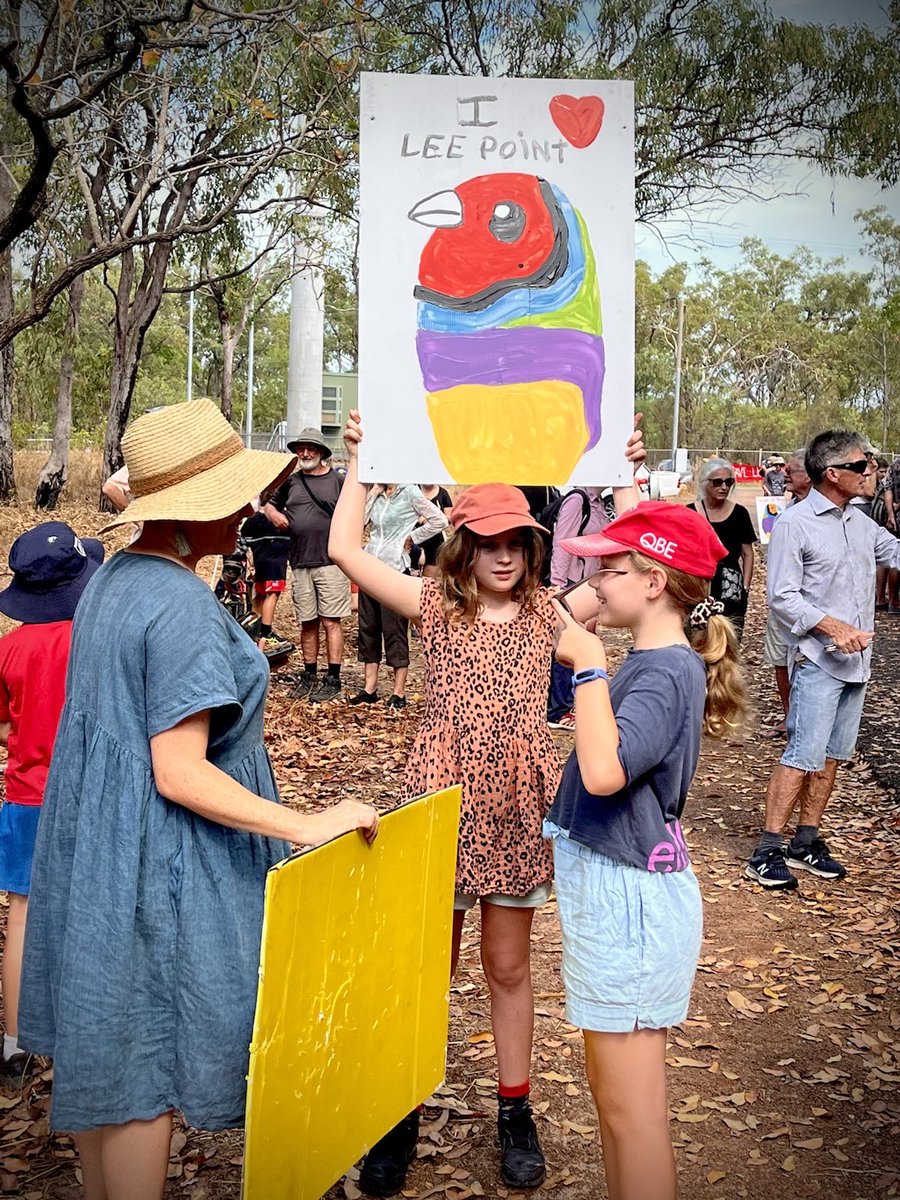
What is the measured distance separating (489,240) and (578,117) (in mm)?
393

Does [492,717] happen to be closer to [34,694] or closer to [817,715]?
[34,694]

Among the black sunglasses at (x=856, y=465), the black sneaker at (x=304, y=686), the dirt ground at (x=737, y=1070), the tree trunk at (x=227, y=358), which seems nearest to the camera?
the dirt ground at (x=737, y=1070)

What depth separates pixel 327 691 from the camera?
1003cm

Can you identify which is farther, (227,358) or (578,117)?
(227,358)

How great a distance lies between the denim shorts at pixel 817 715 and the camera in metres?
5.87

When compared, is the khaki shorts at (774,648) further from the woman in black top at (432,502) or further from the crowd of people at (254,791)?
the crowd of people at (254,791)

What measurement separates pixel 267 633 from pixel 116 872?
9.54 meters

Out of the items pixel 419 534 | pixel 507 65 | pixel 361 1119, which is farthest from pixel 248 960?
pixel 507 65

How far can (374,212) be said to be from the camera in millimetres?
3176

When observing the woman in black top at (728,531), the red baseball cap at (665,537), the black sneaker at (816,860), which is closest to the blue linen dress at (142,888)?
the red baseball cap at (665,537)

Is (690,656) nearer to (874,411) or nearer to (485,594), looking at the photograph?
(485,594)

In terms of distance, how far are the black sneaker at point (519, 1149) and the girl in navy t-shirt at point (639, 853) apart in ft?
2.18

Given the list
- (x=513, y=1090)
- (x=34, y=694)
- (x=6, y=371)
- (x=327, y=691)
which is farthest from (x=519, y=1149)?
Answer: (x=6, y=371)

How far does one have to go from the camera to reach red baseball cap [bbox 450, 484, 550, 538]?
128 inches
